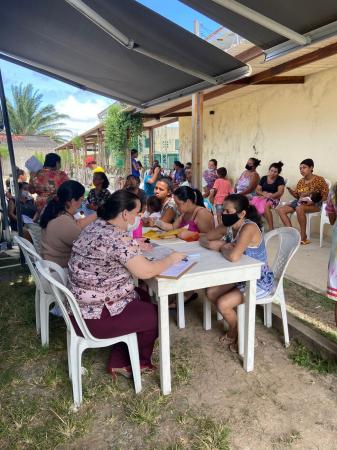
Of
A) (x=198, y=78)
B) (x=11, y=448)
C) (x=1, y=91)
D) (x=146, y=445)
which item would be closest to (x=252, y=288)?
(x=146, y=445)

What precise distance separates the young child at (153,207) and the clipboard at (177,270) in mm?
1854

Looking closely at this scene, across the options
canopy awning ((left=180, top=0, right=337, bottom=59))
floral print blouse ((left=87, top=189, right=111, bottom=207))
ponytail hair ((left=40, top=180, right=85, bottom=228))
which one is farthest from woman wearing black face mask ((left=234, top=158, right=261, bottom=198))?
ponytail hair ((left=40, top=180, right=85, bottom=228))

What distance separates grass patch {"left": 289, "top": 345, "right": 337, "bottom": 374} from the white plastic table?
0.35 meters

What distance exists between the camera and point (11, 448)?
1.74m

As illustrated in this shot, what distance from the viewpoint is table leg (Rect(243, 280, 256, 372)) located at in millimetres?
2201

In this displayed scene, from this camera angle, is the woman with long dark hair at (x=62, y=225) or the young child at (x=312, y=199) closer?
the woman with long dark hair at (x=62, y=225)

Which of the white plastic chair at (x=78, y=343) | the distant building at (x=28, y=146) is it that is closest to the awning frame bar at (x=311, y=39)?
the white plastic chair at (x=78, y=343)

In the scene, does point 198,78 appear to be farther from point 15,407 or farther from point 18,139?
point 18,139

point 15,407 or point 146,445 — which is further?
point 15,407

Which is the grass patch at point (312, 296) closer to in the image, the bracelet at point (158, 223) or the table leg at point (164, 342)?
the bracelet at point (158, 223)

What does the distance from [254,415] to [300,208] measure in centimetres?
391

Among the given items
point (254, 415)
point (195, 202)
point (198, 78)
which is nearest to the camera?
point (254, 415)

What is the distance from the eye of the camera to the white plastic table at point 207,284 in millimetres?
1986

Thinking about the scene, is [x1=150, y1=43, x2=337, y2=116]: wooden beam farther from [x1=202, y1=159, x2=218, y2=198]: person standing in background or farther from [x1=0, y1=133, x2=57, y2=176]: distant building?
[x1=0, y1=133, x2=57, y2=176]: distant building
